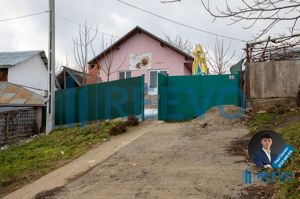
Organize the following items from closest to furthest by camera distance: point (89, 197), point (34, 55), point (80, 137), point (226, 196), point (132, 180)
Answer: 1. point (226, 196)
2. point (89, 197)
3. point (132, 180)
4. point (80, 137)
5. point (34, 55)

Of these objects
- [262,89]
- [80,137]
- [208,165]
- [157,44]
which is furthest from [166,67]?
[208,165]

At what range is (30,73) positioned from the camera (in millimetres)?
31734

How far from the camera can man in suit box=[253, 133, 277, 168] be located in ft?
20.6

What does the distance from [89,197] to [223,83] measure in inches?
424

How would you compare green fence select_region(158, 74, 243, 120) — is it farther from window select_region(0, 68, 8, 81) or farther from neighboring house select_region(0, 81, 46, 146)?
window select_region(0, 68, 8, 81)

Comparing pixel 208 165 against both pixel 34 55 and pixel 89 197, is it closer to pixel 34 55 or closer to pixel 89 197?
pixel 89 197

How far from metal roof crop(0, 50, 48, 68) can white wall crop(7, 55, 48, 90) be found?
1.11ft

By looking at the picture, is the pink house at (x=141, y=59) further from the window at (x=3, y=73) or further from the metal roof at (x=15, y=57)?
the window at (x=3, y=73)

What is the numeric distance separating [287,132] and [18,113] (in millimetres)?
14157

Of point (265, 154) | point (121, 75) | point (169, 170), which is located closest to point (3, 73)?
point (121, 75)

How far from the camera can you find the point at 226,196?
22.2 feet

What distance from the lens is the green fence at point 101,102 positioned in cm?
1719

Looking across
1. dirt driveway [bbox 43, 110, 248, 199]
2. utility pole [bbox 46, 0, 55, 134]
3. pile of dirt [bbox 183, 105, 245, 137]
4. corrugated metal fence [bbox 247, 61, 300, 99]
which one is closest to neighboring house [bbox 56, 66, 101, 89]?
utility pole [bbox 46, 0, 55, 134]

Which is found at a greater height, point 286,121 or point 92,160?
point 286,121
